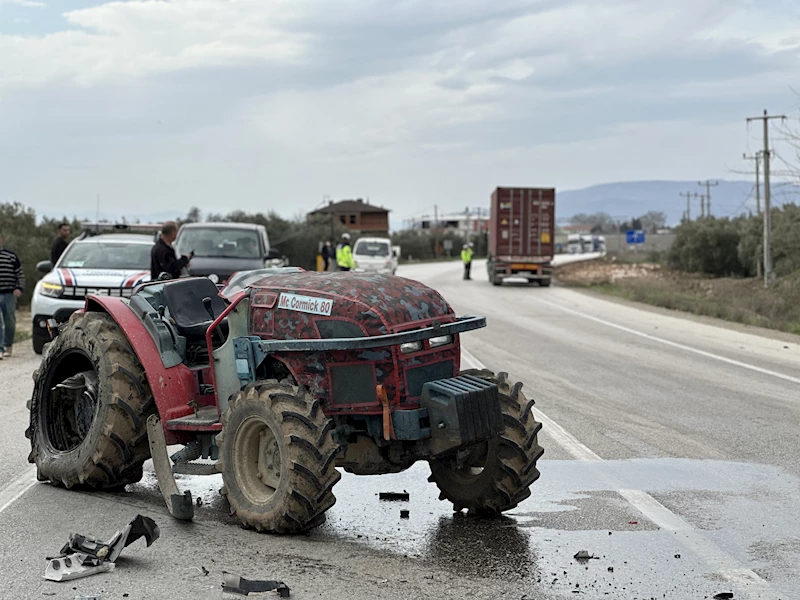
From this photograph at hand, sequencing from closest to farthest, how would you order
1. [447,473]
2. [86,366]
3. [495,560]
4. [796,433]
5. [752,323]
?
[495,560] < [447,473] < [86,366] < [796,433] < [752,323]

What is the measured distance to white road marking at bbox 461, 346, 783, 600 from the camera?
16.7 ft

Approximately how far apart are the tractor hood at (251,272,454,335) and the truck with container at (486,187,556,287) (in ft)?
117

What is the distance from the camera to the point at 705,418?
10.4m

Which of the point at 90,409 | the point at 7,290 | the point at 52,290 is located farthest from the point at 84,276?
the point at 90,409

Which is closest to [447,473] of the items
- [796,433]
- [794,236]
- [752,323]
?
[796,433]

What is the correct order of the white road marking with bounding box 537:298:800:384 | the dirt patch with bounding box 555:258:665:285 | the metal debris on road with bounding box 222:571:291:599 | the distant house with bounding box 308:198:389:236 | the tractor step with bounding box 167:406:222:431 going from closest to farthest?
the metal debris on road with bounding box 222:571:291:599 → the tractor step with bounding box 167:406:222:431 → the white road marking with bounding box 537:298:800:384 → the dirt patch with bounding box 555:258:665:285 → the distant house with bounding box 308:198:389:236

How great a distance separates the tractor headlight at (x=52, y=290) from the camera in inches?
619

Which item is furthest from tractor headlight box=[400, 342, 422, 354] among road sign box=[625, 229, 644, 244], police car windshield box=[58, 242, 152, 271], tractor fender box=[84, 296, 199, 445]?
road sign box=[625, 229, 644, 244]

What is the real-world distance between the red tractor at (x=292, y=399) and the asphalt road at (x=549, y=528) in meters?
0.27

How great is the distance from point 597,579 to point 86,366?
4.25m

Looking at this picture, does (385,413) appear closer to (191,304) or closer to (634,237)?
(191,304)

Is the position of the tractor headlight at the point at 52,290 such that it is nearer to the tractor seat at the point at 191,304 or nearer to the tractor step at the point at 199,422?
the tractor seat at the point at 191,304

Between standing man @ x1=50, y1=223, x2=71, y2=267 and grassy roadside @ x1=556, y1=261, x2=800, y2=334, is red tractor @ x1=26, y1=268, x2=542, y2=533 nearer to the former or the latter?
standing man @ x1=50, y1=223, x2=71, y2=267

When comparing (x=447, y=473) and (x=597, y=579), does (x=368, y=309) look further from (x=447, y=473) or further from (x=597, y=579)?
(x=597, y=579)
